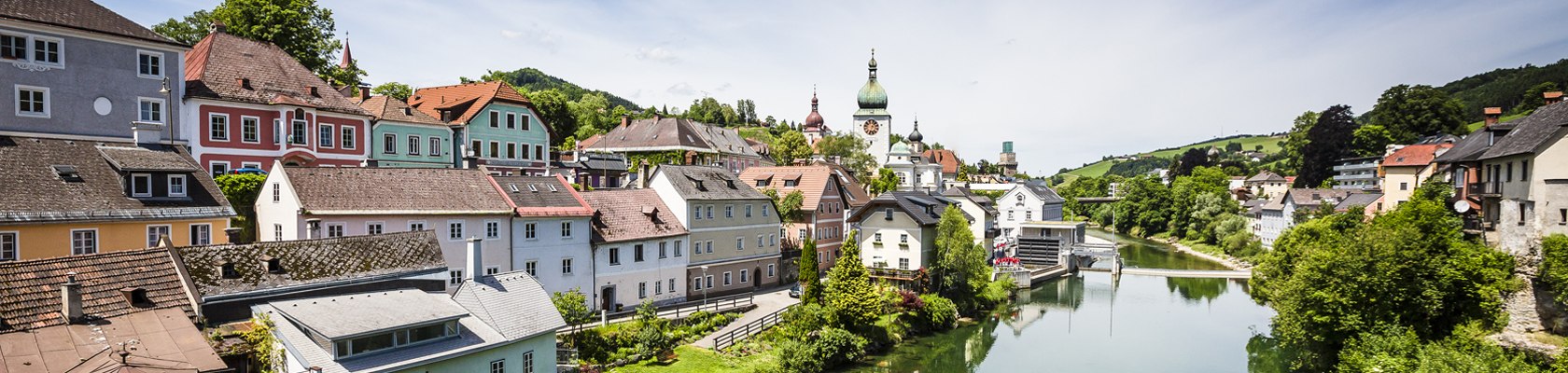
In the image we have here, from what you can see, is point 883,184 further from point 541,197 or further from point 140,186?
point 140,186

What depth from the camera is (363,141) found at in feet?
112

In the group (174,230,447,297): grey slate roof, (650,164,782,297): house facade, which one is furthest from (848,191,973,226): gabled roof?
(174,230,447,297): grey slate roof

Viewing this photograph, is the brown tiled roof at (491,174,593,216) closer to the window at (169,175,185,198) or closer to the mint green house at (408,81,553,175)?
the window at (169,175,185,198)

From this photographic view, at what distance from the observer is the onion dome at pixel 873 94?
104 metres

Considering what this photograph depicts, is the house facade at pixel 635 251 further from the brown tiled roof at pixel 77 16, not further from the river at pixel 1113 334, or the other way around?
the brown tiled roof at pixel 77 16

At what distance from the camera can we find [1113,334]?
130 feet

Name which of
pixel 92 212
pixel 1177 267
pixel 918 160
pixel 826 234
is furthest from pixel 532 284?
pixel 918 160

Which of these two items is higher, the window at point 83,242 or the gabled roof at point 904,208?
the window at point 83,242

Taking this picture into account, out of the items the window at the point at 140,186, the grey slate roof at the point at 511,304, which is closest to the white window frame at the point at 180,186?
the window at the point at 140,186

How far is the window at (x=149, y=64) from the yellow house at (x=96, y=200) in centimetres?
737

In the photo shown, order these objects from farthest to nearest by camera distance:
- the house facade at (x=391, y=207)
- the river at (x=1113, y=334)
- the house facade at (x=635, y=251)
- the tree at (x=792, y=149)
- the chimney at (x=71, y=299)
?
the tree at (x=792, y=149), the river at (x=1113, y=334), the house facade at (x=635, y=251), the house facade at (x=391, y=207), the chimney at (x=71, y=299)

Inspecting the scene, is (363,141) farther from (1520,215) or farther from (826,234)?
(1520,215)

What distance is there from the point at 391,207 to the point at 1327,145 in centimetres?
8613

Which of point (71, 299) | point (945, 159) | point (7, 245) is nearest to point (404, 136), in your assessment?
point (7, 245)
